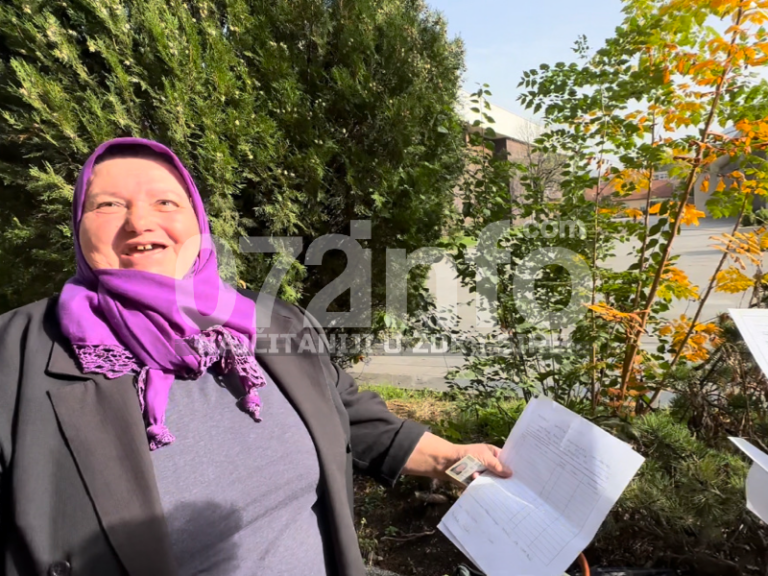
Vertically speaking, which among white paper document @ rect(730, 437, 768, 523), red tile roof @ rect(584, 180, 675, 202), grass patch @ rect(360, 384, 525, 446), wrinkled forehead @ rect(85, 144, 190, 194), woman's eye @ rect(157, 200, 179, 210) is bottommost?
grass patch @ rect(360, 384, 525, 446)

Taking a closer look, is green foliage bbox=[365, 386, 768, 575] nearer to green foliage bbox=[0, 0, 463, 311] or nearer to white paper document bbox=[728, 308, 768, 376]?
white paper document bbox=[728, 308, 768, 376]

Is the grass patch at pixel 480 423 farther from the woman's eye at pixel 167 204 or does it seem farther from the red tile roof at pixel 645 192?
the woman's eye at pixel 167 204

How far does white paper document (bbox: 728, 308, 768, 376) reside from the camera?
108 centimetres

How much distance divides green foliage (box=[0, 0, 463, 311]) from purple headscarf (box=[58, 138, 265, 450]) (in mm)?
1606

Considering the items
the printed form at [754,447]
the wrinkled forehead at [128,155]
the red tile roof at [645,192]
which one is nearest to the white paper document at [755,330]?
the printed form at [754,447]

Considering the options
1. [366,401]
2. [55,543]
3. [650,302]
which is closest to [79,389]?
[55,543]

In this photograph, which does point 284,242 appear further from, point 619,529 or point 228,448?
point 619,529

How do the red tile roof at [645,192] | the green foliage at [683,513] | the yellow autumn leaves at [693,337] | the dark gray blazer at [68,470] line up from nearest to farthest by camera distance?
the dark gray blazer at [68,470] < the green foliage at [683,513] < the yellow autumn leaves at [693,337] < the red tile roof at [645,192]

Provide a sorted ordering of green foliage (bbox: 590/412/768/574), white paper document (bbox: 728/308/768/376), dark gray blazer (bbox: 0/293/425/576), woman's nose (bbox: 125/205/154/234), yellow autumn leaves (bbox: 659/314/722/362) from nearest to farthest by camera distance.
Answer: dark gray blazer (bbox: 0/293/425/576) → white paper document (bbox: 728/308/768/376) → woman's nose (bbox: 125/205/154/234) → green foliage (bbox: 590/412/768/574) → yellow autumn leaves (bbox: 659/314/722/362)

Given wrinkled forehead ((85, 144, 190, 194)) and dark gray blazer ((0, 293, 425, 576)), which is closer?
dark gray blazer ((0, 293, 425, 576))

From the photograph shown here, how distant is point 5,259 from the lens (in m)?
3.10

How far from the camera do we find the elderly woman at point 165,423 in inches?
38.7

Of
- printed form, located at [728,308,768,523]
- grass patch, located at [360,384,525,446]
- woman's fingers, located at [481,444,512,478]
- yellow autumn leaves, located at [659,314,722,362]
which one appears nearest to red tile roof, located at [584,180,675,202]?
yellow autumn leaves, located at [659,314,722,362]

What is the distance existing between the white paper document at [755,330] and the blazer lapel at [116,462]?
4.40 ft
